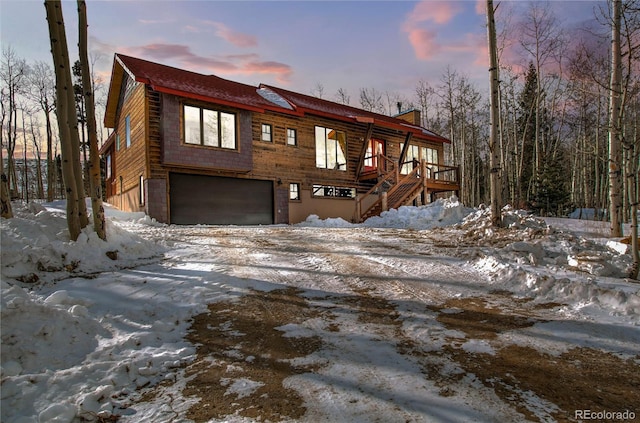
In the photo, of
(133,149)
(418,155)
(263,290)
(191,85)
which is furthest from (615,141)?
(133,149)

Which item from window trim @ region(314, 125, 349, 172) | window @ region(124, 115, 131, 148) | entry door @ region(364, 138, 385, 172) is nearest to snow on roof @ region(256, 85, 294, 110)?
window trim @ region(314, 125, 349, 172)

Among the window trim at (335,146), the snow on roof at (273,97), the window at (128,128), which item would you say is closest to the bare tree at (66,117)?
the window at (128,128)

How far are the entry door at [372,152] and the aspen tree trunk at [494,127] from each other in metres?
10.9

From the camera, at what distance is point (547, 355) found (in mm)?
3053

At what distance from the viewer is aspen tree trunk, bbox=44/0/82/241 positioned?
19.2 feet

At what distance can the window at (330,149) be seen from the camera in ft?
60.5

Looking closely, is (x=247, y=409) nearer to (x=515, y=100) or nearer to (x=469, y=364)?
(x=469, y=364)

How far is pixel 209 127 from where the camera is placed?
47.9 feet

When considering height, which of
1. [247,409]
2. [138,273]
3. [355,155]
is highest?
[355,155]

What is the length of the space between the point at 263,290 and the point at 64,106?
5.00 meters

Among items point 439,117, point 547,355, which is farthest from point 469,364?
point 439,117

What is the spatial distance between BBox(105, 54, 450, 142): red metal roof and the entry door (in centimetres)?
146

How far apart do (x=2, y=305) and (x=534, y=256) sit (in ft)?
24.7

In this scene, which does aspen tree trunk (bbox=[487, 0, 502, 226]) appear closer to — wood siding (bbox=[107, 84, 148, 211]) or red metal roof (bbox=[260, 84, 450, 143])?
red metal roof (bbox=[260, 84, 450, 143])
